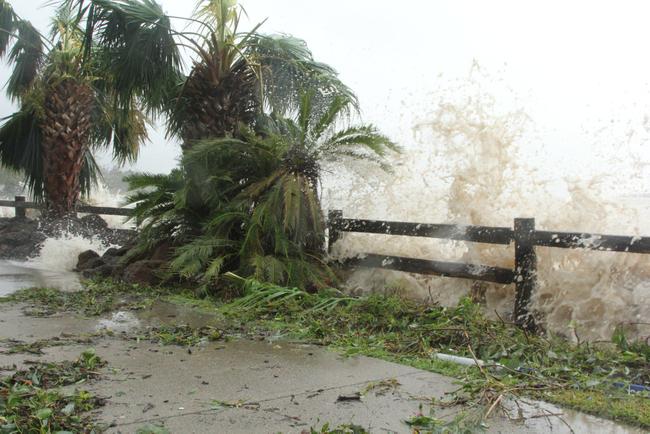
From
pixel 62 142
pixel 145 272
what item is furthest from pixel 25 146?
pixel 145 272

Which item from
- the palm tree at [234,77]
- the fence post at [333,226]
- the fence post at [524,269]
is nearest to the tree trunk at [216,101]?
the palm tree at [234,77]

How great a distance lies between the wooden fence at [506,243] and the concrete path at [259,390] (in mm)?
2290

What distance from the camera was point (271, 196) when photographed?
7.68m

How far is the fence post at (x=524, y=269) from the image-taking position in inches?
237

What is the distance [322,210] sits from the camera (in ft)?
27.2

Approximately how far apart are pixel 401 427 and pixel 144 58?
8.14 metres

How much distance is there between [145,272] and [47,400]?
5.23 meters

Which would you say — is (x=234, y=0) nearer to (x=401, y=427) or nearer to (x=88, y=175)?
(x=88, y=175)

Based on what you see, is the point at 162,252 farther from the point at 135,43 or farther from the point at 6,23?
the point at 6,23

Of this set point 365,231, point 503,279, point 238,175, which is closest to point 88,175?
point 238,175

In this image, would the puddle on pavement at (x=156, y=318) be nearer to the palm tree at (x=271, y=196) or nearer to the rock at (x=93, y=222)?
the palm tree at (x=271, y=196)

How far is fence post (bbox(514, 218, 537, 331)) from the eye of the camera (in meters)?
6.01

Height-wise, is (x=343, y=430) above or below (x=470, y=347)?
below

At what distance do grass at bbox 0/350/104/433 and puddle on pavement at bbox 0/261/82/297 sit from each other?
402 cm
